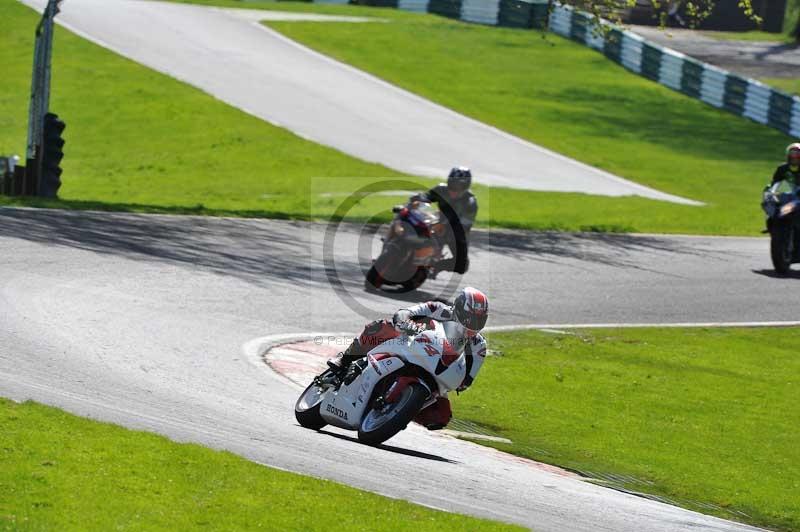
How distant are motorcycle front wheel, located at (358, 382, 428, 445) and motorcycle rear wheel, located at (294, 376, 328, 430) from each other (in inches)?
22.4

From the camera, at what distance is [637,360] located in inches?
689

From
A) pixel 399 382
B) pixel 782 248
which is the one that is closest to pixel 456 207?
pixel 782 248

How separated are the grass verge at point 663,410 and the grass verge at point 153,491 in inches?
137

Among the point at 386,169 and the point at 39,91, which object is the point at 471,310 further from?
the point at 386,169

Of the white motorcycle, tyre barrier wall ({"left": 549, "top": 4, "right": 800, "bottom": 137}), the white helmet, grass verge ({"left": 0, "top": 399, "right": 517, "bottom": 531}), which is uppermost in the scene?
tyre barrier wall ({"left": 549, "top": 4, "right": 800, "bottom": 137})

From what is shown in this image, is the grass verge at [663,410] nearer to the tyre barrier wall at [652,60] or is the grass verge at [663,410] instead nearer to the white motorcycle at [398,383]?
the white motorcycle at [398,383]

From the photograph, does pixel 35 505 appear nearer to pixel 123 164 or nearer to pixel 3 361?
pixel 3 361

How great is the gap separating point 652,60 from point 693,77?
2138 mm

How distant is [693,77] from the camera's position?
4800 cm

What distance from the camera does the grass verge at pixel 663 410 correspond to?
Answer: 12188 millimetres

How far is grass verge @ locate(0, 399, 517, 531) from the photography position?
8.30 m

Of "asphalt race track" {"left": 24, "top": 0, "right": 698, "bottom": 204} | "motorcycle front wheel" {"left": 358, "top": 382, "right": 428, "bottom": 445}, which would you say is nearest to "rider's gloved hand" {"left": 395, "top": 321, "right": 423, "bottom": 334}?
"motorcycle front wheel" {"left": 358, "top": 382, "right": 428, "bottom": 445}

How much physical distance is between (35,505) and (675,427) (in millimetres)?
7766

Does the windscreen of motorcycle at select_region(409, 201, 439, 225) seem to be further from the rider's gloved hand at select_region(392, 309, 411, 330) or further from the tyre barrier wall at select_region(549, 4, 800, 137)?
the tyre barrier wall at select_region(549, 4, 800, 137)
